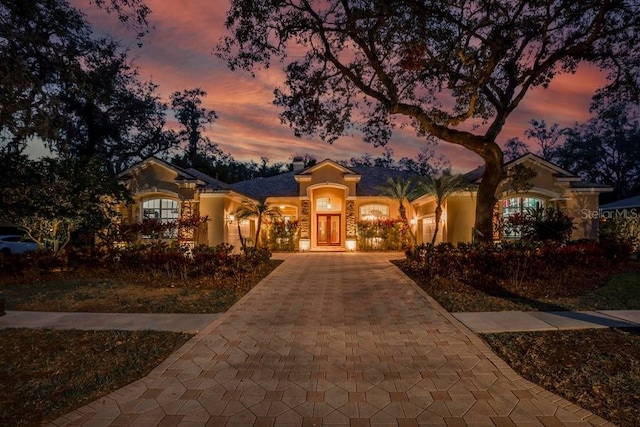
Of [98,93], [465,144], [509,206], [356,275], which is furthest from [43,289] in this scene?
[509,206]

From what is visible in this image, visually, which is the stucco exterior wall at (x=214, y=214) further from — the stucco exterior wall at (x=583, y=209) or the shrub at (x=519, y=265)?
the stucco exterior wall at (x=583, y=209)

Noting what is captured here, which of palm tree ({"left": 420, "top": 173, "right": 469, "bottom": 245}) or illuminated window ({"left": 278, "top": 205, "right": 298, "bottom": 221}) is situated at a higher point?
palm tree ({"left": 420, "top": 173, "right": 469, "bottom": 245})

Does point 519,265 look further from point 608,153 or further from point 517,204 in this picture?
point 608,153

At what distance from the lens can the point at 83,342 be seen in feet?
18.7

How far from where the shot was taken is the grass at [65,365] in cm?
381

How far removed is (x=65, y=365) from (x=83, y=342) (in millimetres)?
936

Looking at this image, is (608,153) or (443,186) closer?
(443,186)

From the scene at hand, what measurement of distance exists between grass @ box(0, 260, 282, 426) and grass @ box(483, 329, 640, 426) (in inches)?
196

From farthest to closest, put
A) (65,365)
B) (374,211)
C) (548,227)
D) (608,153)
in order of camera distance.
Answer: (608,153)
(374,211)
(548,227)
(65,365)

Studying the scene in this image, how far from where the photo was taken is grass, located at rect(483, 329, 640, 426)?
378 cm

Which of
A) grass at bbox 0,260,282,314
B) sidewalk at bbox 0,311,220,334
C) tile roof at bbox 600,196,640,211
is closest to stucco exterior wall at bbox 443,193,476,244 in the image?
grass at bbox 0,260,282,314

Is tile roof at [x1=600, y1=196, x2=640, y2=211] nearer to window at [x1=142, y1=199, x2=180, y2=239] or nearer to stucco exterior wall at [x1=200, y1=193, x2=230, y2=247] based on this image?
stucco exterior wall at [x1=200, y1=193, x2=230, y2=247]

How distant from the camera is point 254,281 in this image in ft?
36.9

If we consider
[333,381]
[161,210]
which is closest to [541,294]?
[333,381]
